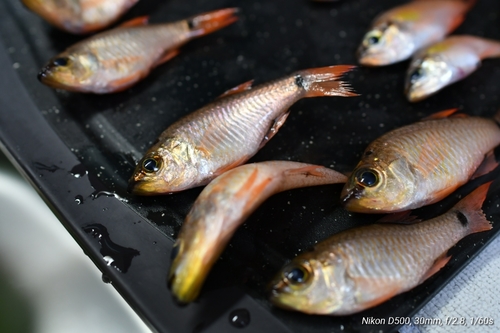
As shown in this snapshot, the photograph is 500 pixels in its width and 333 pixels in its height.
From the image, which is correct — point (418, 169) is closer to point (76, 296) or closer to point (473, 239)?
point (473, 239)

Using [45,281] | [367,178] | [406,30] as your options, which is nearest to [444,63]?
[406,30]

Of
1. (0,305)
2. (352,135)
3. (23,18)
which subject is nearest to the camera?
(0,305)

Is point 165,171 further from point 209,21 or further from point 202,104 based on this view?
point 209,21

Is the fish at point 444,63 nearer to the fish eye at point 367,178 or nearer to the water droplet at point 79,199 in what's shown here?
the fish eye at point 367,178

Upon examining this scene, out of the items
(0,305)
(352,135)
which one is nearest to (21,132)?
(0,305)

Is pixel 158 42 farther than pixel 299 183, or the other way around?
pixel 158 42

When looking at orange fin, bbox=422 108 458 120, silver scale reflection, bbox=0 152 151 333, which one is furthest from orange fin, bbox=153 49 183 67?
orange fin, bbox=422 108 458 120
